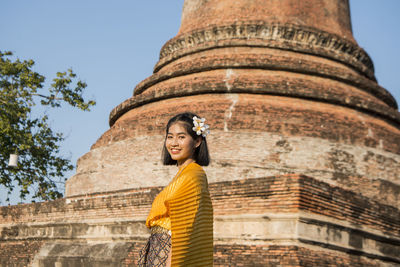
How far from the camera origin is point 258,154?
934 centimetres

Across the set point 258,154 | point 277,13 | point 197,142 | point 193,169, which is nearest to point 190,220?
point 193,169

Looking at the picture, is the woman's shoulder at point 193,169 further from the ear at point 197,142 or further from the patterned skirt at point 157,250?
the patterned skirt at point 157,250

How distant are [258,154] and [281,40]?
3383 millimetres

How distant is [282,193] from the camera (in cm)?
608

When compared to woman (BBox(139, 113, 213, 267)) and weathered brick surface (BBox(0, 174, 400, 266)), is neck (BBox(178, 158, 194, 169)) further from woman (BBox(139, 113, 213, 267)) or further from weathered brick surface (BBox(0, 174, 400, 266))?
weathered brick surface (BBox(0, 174, 400, 266))

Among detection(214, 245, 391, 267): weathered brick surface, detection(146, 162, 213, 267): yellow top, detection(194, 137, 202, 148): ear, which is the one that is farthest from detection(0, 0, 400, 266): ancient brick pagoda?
detection(146, 162, 213, 267): yellow top

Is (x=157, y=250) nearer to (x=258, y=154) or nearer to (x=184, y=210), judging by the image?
(x=184, y=210)

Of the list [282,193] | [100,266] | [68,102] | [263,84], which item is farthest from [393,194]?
[68,102]

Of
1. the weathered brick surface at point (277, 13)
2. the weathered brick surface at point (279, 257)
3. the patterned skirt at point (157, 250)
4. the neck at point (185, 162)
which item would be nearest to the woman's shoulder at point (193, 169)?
the neck at point (185, 162)

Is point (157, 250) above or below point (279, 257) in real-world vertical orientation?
below

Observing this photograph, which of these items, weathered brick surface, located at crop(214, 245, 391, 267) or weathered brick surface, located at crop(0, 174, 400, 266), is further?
weathered brick surface, located at crop(0, 174, 400, 266)

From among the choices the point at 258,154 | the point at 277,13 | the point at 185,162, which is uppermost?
the point at 277,13

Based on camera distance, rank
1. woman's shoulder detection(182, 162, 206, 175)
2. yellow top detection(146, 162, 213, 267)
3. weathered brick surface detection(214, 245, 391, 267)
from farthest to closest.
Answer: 1. weathered brick surface detection(214, 245, 391, 267)
2. woman's shoulder detection(182, 162, 206, 175)
3. yellow top detection(146, 162, 213, 267)

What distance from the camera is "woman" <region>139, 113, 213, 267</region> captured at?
3.06 metres
